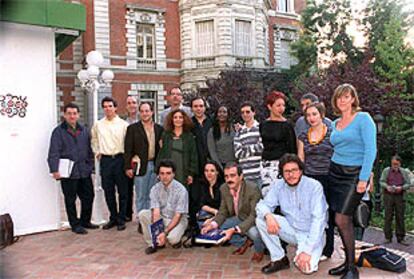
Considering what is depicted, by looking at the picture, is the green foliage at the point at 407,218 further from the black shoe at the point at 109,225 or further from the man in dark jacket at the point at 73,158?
the man in dark jacket at the point at 73,158

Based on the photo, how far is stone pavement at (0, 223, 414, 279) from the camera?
4.41m

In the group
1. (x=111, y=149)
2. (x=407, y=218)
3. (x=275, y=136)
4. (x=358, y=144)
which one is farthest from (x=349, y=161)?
(x=407, y=218)

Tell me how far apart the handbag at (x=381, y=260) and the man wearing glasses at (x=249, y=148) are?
1.45 meters

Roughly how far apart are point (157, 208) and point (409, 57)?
51.0 ft

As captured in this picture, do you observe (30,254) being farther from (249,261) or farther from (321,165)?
(321,165)

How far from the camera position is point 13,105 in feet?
19.5

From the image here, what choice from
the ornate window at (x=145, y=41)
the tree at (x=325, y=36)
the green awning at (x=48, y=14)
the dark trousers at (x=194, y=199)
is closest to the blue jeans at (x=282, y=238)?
the dark trousers at (x=194, y=199)

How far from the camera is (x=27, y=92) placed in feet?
19.9

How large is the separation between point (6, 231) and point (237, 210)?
3.18 m

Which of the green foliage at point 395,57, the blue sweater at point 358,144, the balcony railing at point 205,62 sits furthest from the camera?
the balcony railing at point 205,62

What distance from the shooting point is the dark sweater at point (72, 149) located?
5.95m

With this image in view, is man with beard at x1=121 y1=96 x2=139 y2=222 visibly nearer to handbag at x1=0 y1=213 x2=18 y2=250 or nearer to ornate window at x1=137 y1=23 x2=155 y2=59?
handbag at x1=0 y1=213 x2=18 y2=250

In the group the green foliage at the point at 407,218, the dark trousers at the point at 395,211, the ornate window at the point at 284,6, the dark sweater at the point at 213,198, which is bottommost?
the green foliage at the point at 407,218

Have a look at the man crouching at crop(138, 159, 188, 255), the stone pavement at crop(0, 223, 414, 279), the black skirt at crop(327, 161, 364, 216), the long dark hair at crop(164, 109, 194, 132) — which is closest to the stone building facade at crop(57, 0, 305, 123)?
the long dark hair at crop(164, 109, 194, 132)
